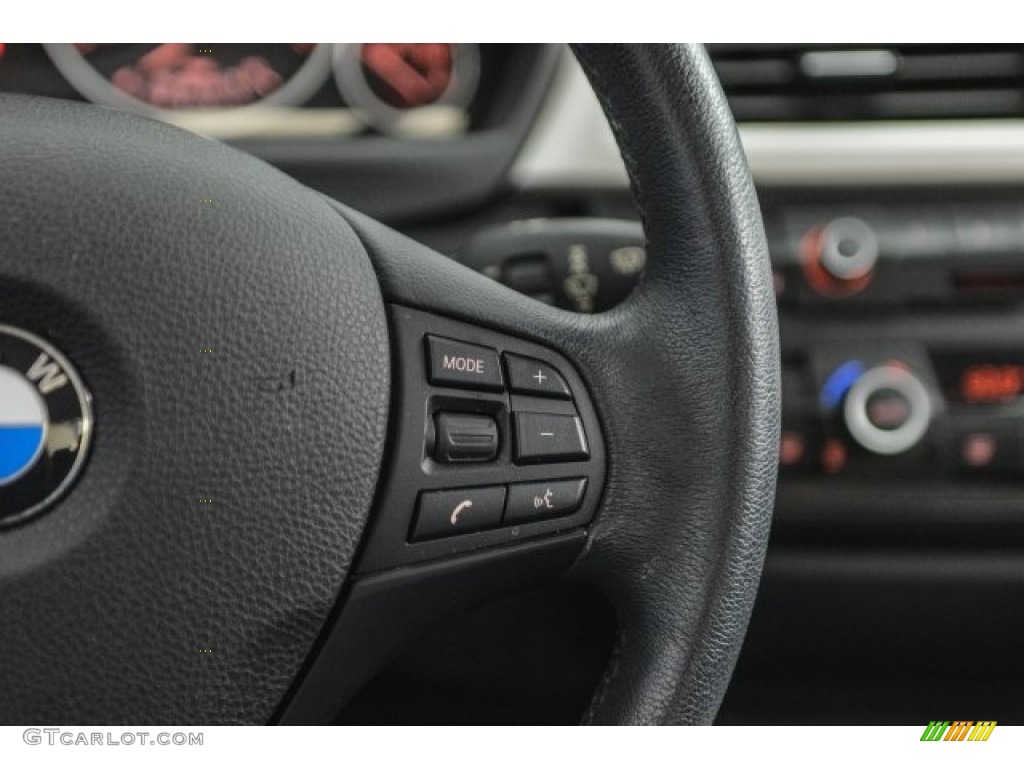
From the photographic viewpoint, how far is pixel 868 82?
36.2 inches

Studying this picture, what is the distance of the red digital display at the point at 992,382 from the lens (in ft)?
3.02

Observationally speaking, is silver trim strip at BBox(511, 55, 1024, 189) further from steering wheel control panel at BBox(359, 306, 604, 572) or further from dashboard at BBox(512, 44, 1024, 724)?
steering wheel control panel at BBox(359, 306, 604, 572)

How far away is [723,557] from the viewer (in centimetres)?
53

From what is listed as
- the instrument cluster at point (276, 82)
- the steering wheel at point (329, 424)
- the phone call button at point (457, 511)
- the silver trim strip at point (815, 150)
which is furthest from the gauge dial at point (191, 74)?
the phone call button at point (457, 511)

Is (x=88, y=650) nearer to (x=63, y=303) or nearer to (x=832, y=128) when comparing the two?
(x=63, y=303)

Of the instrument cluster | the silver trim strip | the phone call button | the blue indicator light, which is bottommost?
the phone call button

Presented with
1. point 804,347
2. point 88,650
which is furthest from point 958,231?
point 88,650

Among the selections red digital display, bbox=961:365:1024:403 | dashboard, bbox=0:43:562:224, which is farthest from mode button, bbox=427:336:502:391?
red digital display, bbox=961:365:1024:403

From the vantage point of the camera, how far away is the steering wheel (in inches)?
17.1

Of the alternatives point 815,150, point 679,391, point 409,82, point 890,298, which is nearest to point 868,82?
point 815,150

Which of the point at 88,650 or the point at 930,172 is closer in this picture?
the point at 88,650

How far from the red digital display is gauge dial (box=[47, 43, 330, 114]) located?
0.61 m

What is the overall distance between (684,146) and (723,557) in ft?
0.66

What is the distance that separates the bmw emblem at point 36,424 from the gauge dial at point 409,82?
588 mm
